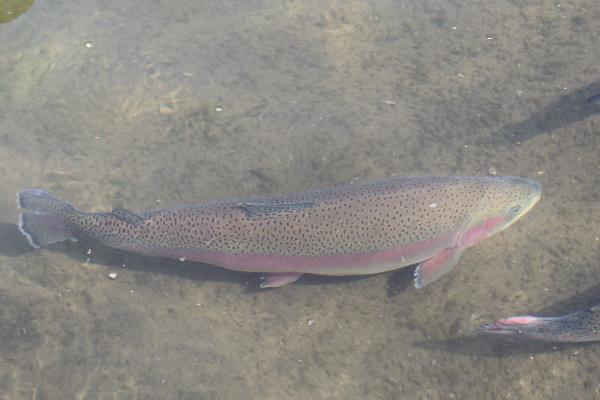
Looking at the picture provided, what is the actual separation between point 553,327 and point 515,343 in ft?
1.11

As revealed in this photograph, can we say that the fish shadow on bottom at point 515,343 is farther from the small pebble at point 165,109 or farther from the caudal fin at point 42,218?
the small pebble at point 165,109

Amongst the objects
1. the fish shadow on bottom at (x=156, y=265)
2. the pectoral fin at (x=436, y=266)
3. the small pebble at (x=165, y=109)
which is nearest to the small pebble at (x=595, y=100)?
the pectoral fin at (x=436, y=266)

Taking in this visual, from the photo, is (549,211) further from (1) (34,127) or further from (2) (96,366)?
(1) (34,127)

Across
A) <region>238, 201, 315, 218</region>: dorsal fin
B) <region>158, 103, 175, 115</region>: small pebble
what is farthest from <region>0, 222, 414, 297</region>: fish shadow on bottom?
<region>158, 103, 175, 115</region>: small pebble

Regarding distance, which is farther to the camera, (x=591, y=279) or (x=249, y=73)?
(x=249, y=73)

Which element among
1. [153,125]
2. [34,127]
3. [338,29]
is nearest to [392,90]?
[338,29]

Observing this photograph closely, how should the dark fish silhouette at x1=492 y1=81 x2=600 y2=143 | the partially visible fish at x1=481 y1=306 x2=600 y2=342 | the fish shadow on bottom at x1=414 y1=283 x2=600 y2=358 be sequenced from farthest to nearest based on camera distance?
the dark fish silhouette at x1=492 y1=81 x2=600 y2=143 → the fish shadow on bottom at x1=414 y1=283 x2=600 y2=358 → the partially visible fish at x1=481 y1=306 x2=600 y2=342

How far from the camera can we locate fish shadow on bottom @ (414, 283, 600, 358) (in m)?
4.30

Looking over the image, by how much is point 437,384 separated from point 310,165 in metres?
2.73

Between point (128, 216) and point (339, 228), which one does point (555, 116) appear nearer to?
point (339, 228)

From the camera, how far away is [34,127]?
654cm

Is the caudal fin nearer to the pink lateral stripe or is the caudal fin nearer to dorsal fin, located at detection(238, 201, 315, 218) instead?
the pink lateral stripe

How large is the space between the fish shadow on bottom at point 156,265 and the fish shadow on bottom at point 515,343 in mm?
692

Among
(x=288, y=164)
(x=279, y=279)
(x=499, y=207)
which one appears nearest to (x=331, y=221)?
(x=279, y=279)
